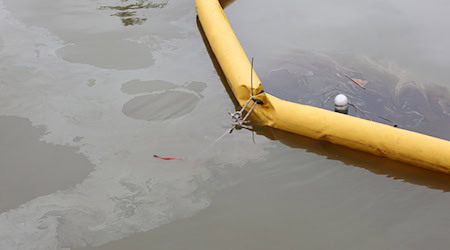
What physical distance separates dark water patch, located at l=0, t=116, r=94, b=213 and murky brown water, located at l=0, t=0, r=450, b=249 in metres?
0.03

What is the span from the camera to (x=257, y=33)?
6.58 m

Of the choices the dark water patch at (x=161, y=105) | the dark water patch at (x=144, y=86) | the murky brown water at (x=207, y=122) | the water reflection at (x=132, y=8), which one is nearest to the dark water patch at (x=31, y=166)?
the murky brown water at (x=207, y=122)

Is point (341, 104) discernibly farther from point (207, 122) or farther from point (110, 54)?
point (110, 54)

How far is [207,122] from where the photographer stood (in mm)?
5047

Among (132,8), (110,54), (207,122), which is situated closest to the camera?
(207,122)

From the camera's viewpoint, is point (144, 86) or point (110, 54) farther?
point (110, 54)

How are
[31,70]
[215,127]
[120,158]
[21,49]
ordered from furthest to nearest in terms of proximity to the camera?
[21,49] < [31,70] < [215,127] < [120,158]

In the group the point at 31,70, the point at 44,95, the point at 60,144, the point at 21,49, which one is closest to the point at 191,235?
the point at 60,144

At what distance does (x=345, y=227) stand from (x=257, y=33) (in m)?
3.46

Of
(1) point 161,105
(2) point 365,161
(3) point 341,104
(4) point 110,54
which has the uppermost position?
(3) point 341,104

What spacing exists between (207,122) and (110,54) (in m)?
1.95

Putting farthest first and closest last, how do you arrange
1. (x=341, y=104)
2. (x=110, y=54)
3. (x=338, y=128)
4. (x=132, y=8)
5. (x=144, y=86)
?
1. (x=132, y=8)
2. (x=110, y=54)
3. (x=144, y=86)
4. (x=341, y=104)
5. (x=338, y=128)

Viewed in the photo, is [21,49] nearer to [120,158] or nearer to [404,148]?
[120,158]

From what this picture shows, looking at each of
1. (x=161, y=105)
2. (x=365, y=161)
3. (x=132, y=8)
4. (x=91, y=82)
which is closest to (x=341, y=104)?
(x=365, y=161)
